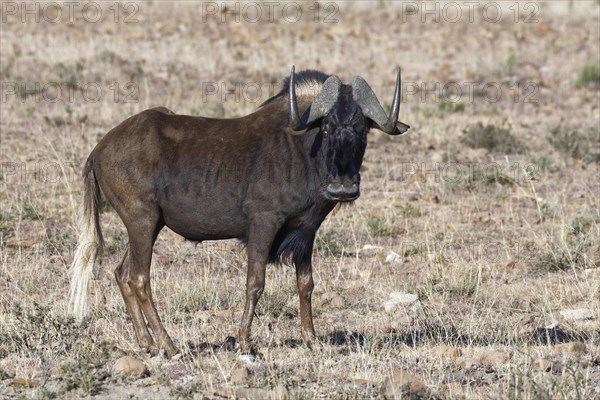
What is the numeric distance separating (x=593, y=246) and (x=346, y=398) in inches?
212

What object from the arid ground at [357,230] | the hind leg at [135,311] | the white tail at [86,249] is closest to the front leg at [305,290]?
the arid ground at [357,230]

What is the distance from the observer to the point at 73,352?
7.36 metres

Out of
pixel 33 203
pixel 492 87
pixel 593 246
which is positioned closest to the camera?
pixel 593 246

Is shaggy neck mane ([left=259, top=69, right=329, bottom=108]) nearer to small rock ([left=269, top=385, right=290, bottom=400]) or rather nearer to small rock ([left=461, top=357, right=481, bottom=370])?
small rock ([left=461, top=357, right=481, bottom=370])

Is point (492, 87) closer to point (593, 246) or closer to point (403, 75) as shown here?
point (403, 75)

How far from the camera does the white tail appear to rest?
829cm

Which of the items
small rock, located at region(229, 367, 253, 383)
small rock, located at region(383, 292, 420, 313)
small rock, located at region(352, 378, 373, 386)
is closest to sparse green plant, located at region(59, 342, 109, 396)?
small rock, located at region(229, 367, 253, 383)

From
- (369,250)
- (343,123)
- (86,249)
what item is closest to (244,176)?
(343,123)

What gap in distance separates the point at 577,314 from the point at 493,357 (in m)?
1.86

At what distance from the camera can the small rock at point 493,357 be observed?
24.9 feet

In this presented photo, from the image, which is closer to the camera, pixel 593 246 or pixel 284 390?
pixel 284 390

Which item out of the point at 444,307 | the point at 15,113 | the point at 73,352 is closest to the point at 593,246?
the point at 444,307

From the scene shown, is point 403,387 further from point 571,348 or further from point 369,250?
point 369,250

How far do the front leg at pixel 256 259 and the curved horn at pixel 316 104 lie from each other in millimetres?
719
